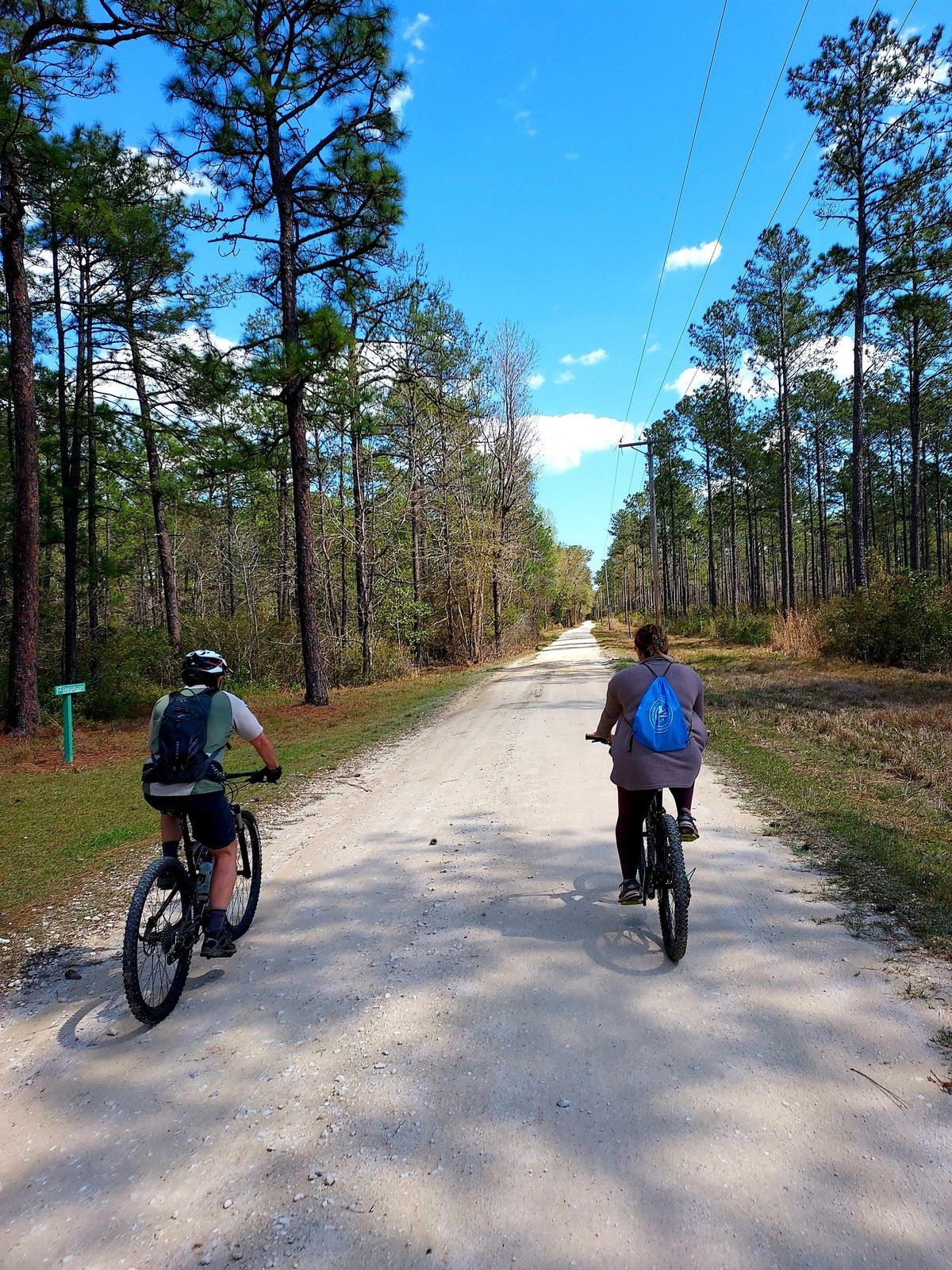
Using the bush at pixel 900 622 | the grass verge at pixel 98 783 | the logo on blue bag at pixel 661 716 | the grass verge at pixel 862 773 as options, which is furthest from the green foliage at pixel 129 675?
the bush at pixel 900 622

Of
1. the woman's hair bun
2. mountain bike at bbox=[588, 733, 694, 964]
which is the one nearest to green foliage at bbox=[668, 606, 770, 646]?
the woman's hair bun

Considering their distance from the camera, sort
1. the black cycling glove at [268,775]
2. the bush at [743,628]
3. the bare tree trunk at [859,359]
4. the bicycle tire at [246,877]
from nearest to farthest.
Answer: the black cycling glove at [268,775] → the bicycle tire at [246,877] → the bare tree trunk at [859,359] → the bush at [743,628]

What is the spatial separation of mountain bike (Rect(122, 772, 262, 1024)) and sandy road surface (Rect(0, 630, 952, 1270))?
139 millimetres

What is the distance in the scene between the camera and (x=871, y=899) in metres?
3.85

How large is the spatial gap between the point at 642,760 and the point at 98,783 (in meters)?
7.92

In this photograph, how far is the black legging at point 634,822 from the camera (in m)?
3.58

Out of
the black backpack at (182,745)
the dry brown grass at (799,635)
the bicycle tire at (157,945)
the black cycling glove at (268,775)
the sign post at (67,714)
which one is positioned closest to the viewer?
the bicycle tire at (157,945)

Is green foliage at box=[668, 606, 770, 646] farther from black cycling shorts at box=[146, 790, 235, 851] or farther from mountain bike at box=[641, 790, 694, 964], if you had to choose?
black cycling shorts at box=[146, 790, 235, 851]

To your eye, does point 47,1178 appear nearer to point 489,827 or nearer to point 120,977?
point 120,977

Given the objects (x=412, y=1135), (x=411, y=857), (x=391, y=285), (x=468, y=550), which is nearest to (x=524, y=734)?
(x=411, y=857)

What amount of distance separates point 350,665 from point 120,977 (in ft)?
57.9

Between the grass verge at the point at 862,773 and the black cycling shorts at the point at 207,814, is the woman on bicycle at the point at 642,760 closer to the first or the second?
the grass verge at the point at 862,773

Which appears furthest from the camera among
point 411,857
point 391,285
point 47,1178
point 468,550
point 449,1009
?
point 468,550

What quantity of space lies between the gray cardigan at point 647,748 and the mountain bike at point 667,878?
0.56 feet
